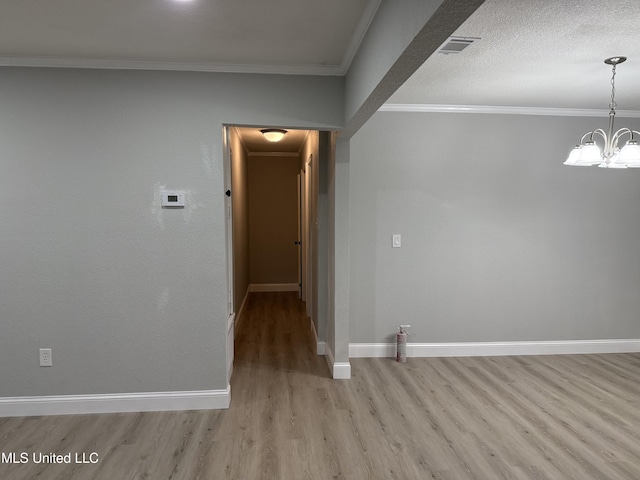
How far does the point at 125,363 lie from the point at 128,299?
0.45 meters

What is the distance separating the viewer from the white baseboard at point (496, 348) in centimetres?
397

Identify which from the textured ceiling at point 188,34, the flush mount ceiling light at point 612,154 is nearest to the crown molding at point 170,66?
the textured ceiling at point 188,34

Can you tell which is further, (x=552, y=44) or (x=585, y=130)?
(x=585, y=130)

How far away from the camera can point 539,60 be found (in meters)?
2.68

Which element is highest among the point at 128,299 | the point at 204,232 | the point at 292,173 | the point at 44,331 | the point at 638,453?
the point at 292,173

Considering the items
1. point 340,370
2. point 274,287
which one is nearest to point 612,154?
point 340,370

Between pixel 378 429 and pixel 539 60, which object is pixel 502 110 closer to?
pixel 539 60

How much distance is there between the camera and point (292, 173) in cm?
729

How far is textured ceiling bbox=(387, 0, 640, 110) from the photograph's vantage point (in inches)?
81.0

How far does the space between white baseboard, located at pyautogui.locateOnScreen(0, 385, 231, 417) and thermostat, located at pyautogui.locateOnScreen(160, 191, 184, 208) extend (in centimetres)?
133

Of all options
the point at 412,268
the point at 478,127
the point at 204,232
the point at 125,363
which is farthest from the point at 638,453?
the point at 125,363

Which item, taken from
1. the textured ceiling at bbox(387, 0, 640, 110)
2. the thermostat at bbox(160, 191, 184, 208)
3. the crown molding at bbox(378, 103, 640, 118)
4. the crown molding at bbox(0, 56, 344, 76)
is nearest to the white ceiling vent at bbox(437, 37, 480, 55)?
the textured ceiling at bbox(387, 0, 640, 110)

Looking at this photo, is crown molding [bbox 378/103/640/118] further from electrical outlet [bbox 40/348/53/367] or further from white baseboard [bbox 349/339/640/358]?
electrical outlet [bbox 40/348/53/367]

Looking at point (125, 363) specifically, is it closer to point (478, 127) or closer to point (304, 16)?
point (304, 16)
